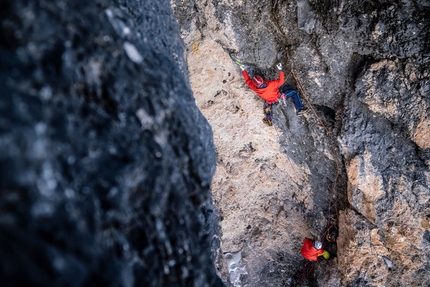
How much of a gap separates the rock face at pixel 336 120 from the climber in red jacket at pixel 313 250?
0.17 metres

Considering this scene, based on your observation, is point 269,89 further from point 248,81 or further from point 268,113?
point 268,113

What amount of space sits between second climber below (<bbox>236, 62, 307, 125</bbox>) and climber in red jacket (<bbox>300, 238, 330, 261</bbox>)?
2.32 m

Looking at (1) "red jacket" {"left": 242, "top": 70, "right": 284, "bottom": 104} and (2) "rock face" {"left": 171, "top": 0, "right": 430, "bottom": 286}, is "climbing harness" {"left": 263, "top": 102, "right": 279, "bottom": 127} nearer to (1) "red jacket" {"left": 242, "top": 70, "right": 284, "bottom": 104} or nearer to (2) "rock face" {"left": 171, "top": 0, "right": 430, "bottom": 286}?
(2) "rock face" {"left": 171, "top": 0, "right": 430, "bottom": 286}

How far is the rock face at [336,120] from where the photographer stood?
3926 mm

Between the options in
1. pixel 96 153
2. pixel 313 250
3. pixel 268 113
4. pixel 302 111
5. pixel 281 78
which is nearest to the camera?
pixel 96 153

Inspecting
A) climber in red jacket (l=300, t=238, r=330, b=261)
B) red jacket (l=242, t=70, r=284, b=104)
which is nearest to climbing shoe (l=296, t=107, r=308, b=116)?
red jacket (l=242, t=70, r=284, b=104)

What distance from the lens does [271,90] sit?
4.68 m

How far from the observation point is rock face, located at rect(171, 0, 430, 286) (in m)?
3.93

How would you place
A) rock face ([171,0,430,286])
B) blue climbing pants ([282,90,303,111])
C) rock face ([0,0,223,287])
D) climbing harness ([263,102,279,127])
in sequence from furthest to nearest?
1. climbing harness ([263,102,279,127])
2. blue climbing pants ([282,90,303,111])
3. rock face ([171,0,430,286])
4. rock face ([0,0,223,287])

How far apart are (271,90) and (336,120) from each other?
3.57 feet

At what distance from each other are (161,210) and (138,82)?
3.66ft

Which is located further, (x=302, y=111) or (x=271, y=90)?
(x=302, y=111)

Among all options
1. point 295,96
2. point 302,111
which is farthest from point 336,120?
point 295,96

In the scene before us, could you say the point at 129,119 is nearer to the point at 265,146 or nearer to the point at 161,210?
the point at 161,210
